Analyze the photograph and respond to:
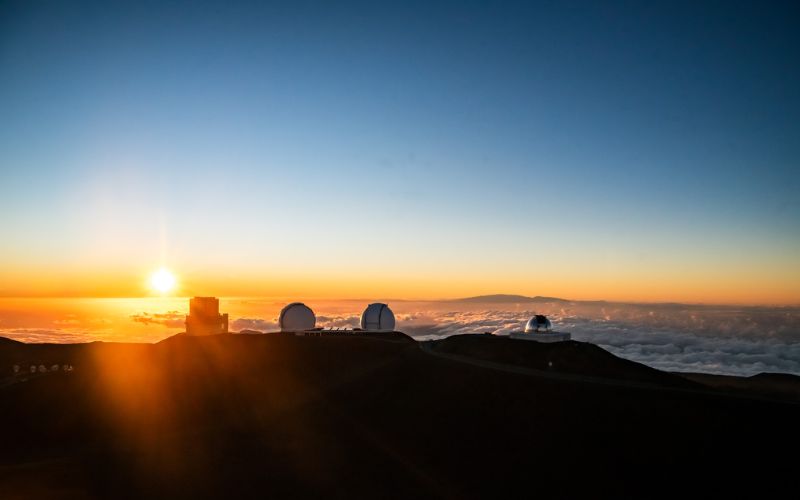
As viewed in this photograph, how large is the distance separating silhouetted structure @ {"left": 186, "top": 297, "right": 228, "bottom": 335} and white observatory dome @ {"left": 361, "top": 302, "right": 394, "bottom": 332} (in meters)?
16.0

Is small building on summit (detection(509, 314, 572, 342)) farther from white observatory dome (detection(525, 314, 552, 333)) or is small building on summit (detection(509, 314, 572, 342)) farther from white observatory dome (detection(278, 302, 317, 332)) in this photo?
white observatory dome (detection(278, 302, 317, 332))

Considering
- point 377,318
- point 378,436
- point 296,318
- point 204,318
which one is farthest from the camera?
point 377,318

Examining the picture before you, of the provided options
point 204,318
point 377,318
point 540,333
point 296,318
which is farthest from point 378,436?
point 204,318

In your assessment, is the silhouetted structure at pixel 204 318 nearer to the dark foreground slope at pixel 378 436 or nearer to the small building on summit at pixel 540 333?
the dark foreground slope at pixel 378 436

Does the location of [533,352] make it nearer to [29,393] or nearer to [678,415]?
[678,415]

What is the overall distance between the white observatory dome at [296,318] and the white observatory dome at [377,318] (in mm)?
6115

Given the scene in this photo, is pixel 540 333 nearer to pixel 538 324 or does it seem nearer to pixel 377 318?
pixel 538 324

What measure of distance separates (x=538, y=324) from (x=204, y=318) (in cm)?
3602

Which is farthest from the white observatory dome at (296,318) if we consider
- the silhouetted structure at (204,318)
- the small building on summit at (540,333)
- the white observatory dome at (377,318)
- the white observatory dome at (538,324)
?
the white observatory dome at (538,324)

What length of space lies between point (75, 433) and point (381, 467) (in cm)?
2133

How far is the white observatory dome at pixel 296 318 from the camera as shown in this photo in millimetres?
55969

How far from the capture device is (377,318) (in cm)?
5925

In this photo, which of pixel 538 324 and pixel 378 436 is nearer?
pixel 378 436

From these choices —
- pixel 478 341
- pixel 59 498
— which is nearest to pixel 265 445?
pixel 59 498
